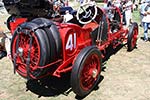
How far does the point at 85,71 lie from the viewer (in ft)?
17.8

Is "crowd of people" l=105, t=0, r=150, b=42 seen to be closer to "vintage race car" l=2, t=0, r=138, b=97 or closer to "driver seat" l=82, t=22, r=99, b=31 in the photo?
"driver seat" l=82, t=22, r=99, b=31

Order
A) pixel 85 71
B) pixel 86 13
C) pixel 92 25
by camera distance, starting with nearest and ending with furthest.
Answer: pixel 85 71 < pixel 92 25 < pixel 86 13

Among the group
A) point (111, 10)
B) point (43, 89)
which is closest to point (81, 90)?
point (43, 89)

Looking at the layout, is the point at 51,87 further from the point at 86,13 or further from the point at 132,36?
the point at 132,36

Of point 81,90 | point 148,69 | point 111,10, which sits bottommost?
point 148,69

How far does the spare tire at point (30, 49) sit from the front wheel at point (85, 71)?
0.55 metres

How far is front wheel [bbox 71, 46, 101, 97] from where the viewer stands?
199 inches

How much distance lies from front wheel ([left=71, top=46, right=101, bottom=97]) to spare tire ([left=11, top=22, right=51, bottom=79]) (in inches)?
21.8

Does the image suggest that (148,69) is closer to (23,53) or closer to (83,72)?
(83,72)

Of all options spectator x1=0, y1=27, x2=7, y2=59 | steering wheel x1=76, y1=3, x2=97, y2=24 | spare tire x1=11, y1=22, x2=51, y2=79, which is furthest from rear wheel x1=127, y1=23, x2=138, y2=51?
spare tire x1=11, y1=22, x2=51, y2=79

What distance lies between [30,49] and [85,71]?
3.77 ft

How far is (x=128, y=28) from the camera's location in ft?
27.9

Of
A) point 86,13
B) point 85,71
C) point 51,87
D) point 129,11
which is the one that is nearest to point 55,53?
point 85,71

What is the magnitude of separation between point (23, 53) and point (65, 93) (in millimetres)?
1291
